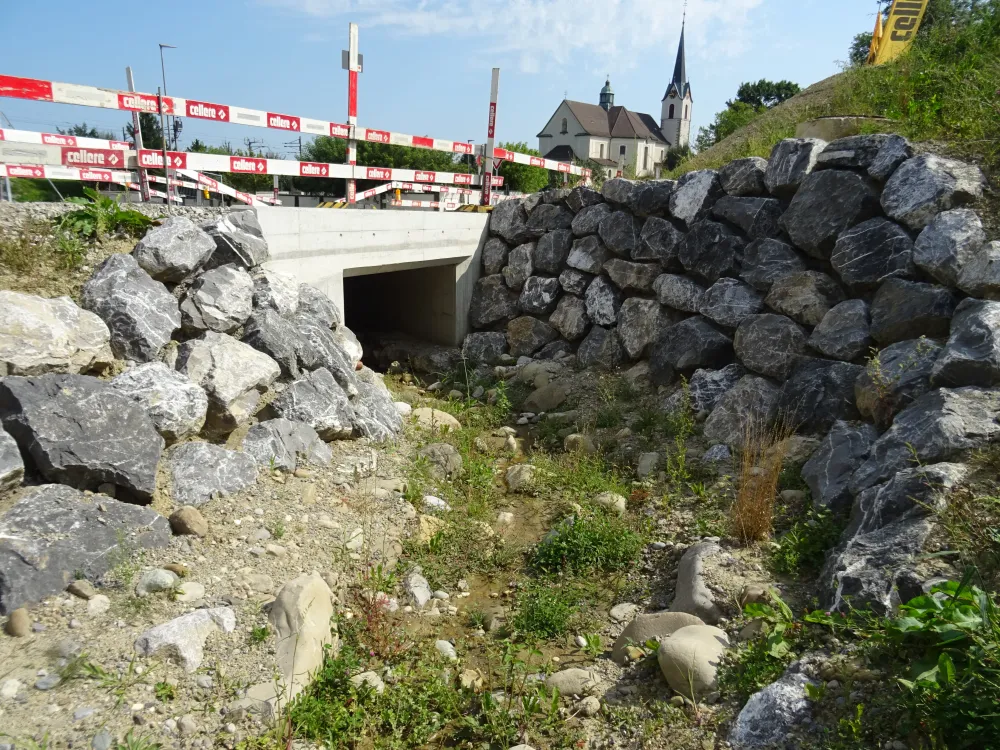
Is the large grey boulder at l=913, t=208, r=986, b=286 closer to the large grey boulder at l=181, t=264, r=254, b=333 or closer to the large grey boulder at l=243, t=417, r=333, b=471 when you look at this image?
the large grey boulder at l=243, t=417, r=333, b=471

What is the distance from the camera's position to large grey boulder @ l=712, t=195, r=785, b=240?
23.3 ft

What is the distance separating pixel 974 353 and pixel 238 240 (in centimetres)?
599

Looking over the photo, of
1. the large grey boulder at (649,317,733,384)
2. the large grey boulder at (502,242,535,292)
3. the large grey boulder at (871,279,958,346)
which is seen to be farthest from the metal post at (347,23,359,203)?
the large grey boulder at (871,279,958,346)

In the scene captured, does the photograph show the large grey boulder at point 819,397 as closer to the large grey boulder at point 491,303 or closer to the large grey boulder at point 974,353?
the large grey boulder at point 974,353

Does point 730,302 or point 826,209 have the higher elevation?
point 826,209

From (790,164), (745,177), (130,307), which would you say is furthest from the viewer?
(745,177)

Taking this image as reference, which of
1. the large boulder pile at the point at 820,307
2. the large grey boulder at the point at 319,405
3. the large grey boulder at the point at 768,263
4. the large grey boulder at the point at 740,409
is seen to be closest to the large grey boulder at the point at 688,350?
the large boulder pile at the point at 820,307

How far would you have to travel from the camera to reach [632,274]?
828 cm

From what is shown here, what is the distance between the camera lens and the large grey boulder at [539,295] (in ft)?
30.3

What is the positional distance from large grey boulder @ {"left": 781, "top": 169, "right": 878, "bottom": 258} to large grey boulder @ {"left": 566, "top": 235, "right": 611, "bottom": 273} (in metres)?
2.48

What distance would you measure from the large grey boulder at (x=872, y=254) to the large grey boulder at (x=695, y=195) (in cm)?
171

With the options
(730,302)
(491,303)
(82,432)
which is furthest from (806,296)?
(82,432)

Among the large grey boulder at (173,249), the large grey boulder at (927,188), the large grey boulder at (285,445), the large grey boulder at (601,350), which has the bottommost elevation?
the large grey boulder at (285,445)

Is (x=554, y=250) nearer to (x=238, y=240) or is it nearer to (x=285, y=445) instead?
(x=238, y=240)
